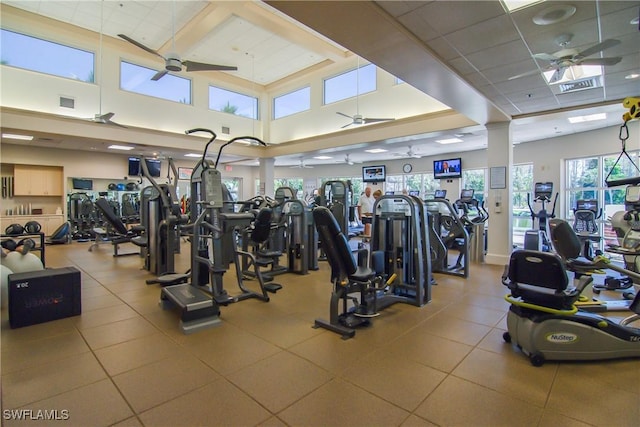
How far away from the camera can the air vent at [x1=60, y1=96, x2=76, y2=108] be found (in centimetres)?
826

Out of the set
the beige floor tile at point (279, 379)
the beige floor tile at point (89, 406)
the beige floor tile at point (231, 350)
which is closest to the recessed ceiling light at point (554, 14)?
the beige floor tile at point (279, 379)

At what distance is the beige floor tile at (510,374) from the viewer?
→ 2.20 m

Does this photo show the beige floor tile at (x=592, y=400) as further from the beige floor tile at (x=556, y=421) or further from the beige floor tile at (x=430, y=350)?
the beige floor tile at (x=430, y=350)

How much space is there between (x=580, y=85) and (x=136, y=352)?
6.71 meters

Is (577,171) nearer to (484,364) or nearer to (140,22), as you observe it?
(484,364)

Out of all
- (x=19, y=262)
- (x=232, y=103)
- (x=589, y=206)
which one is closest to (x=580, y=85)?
(x=589, y=206)

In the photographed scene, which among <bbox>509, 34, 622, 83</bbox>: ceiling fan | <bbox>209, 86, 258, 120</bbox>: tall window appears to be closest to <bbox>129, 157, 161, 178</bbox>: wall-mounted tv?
<bbox>209, 86, 258, 120</bbox>: tall window

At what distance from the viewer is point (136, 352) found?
9.03 feet

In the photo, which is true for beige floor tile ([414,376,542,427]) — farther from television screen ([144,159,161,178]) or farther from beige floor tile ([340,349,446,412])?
television screen ([144,159,161,178])

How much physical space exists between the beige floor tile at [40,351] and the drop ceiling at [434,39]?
3538mm

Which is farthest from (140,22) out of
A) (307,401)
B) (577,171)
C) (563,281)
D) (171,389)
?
(577,171)

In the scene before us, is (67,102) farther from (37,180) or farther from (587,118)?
(587,118)

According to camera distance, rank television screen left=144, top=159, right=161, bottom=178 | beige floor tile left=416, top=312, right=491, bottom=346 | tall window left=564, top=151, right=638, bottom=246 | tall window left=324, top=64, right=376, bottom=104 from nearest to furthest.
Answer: beige floor tile left=416, top=312, right=491, bottom=346 < tall window left=564, top=151, right=638, bottom=246 < tall window left=324, top=64, right=376, bottom=104 < television screen left=144, top=159, right=161, bottom=178

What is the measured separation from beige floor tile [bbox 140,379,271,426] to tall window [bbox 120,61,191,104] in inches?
394
